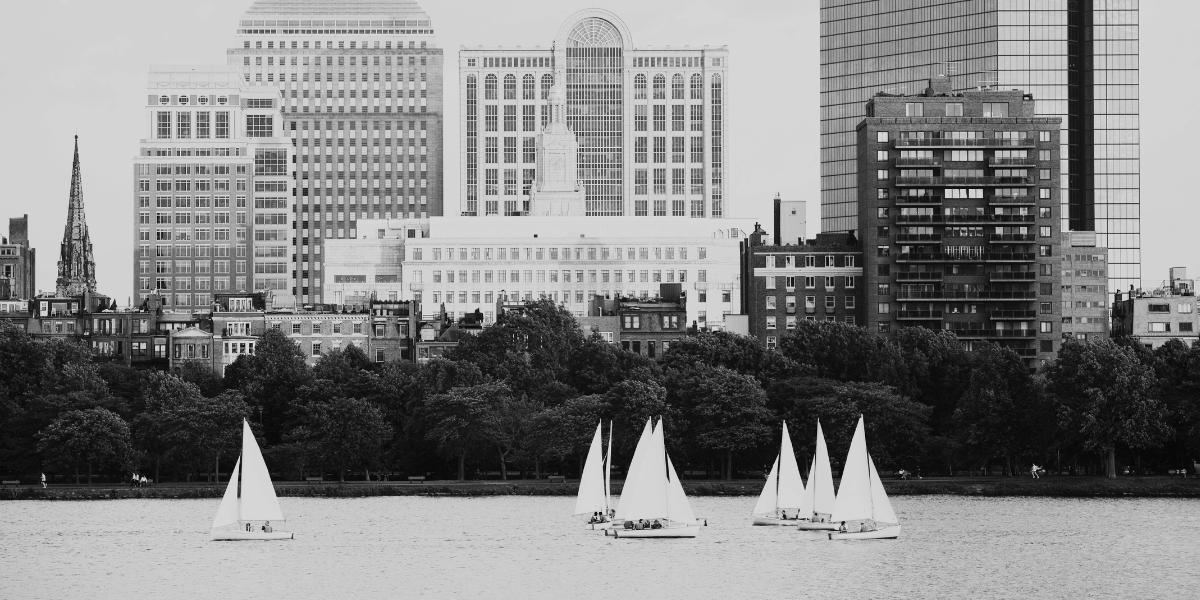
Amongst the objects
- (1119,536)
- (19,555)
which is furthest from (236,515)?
(1119,536)

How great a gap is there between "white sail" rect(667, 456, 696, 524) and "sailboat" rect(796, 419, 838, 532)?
1134 cm

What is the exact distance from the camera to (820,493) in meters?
158

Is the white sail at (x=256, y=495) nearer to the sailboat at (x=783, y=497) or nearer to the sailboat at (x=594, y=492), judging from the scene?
the sailboat at (x=594, y=492)

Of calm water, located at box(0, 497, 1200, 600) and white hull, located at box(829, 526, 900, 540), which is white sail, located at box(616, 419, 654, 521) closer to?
calm water, located at box(0, 497, 1200, 600)

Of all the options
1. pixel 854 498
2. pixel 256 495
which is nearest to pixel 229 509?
pixel 256 495

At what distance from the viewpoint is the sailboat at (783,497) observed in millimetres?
161500

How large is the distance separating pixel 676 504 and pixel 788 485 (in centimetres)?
1626

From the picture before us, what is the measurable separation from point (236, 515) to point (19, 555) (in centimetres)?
1545

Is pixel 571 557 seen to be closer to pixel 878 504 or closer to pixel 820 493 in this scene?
pixel 878 504

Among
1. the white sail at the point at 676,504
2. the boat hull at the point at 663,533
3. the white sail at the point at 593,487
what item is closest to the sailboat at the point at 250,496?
the white sail at the point at 593,487

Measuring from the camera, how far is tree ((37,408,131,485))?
195m

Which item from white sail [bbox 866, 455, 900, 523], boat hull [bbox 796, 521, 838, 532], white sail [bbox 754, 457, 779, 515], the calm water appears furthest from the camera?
white sail [bbox 754, 457, 779, 515]

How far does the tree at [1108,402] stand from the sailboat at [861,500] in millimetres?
48127

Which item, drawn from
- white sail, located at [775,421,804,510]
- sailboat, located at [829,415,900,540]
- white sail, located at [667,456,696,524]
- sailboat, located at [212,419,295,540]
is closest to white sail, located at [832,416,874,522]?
sailboat, located at [829,415,900,540]
